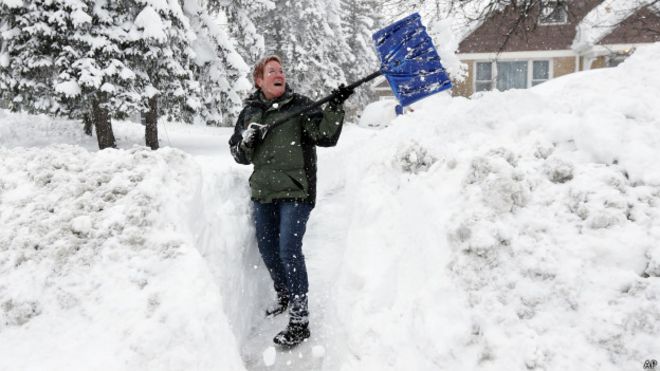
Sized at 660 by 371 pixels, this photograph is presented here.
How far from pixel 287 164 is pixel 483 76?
17.7 metres

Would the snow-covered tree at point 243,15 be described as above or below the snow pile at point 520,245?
above

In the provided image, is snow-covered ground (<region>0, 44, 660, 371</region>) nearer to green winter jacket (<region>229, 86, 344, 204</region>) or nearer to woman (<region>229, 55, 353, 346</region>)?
woman (<region>229, 55, 353, 346</region>)

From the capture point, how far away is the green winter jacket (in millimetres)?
3172

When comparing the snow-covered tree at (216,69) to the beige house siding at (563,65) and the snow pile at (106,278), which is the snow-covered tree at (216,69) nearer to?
the snow pile at (106,278)

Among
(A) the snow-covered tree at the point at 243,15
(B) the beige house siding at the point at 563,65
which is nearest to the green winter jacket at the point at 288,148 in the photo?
(A) the snow-covered tree at the point at 243,15

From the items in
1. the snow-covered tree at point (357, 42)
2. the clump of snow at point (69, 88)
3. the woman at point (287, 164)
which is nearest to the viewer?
the woman at point (287, 164)

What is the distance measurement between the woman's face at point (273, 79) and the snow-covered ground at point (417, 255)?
0.84 meters

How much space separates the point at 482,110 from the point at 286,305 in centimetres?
217

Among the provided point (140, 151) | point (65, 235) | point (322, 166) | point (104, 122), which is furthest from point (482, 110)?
point (104, 122)

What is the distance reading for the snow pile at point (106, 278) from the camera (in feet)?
7.21

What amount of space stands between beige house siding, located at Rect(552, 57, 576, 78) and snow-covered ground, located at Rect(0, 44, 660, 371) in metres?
17.3

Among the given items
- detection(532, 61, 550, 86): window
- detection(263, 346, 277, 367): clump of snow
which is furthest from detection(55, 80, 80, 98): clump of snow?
detection(532, 61, 550, 86): window

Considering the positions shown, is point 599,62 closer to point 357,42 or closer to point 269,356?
point 357,42

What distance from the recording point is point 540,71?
1891 cm
